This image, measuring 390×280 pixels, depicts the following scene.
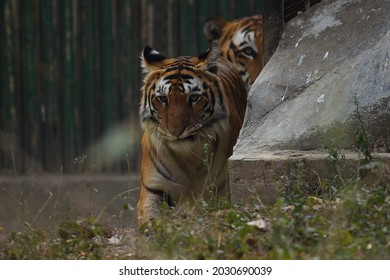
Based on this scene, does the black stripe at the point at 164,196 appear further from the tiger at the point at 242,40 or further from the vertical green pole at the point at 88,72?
the vertical green pole at the point at 88,72

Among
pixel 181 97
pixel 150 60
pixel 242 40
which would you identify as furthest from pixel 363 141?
pixel 242 40

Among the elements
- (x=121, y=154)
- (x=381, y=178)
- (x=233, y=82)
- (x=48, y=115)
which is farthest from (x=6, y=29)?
Answer: (x=381, y=178)

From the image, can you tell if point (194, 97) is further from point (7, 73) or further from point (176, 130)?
point (7, 73)

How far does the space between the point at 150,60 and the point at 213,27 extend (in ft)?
6.08

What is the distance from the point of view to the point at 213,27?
966cm

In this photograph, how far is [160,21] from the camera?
1006 centimetres

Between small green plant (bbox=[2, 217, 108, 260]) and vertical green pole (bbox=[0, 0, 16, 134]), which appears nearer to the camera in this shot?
small green plant (bbox=[2, 217, 108, 260])

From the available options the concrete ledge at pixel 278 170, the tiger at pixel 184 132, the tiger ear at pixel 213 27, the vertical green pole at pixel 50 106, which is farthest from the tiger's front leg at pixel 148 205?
the vertical green pole at pixel 50 106

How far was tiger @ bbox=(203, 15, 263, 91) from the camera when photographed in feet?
30.7

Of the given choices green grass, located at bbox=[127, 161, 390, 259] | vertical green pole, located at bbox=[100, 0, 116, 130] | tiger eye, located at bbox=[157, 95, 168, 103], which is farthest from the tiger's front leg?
vertical green pole, located at bbox=[100, 0, 116, 130]

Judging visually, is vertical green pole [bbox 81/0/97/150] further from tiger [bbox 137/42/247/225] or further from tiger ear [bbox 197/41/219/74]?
tiger ear [bbox 197/41/219/74]
